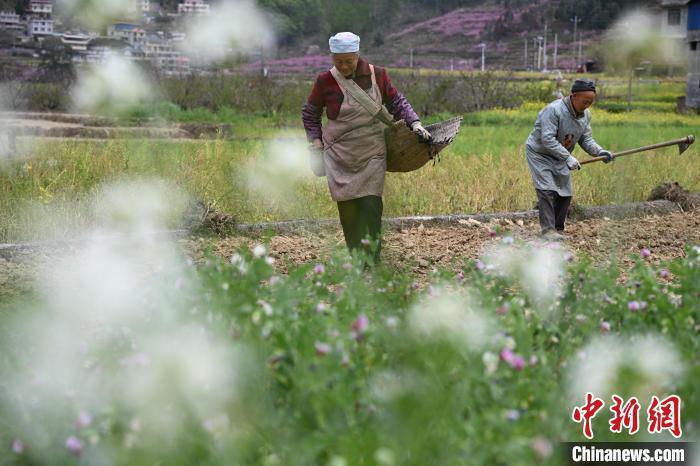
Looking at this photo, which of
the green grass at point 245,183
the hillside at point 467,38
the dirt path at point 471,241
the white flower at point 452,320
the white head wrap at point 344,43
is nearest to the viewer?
the white flower at point 452,320

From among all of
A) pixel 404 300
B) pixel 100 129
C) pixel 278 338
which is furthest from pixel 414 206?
pixel 100 129

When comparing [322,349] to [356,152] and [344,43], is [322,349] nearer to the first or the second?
[344,43]

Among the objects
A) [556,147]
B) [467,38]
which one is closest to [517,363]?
[556,147]

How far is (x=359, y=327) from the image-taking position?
264 centimetres

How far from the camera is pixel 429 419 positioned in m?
2.31

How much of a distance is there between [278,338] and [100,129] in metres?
12.5

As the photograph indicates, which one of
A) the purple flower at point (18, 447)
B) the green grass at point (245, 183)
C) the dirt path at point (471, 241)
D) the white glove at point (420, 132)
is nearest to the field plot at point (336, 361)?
the purple flower at point (18, 447)

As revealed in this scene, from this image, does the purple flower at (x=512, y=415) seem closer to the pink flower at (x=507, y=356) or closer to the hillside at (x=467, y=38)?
the pink flower at (x=507, y=356)

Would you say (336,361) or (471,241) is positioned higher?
(336,361)

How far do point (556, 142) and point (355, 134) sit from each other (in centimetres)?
138

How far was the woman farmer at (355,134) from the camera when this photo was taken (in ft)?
17.4

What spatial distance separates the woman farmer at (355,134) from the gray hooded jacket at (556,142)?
1.10 meters

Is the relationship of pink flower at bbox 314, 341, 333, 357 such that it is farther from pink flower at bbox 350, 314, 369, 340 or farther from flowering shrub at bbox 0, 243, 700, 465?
pink flower at bbox 350, 314, 369, 340

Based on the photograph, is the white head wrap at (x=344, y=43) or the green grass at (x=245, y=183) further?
the green grass at (x=245, y=183)
